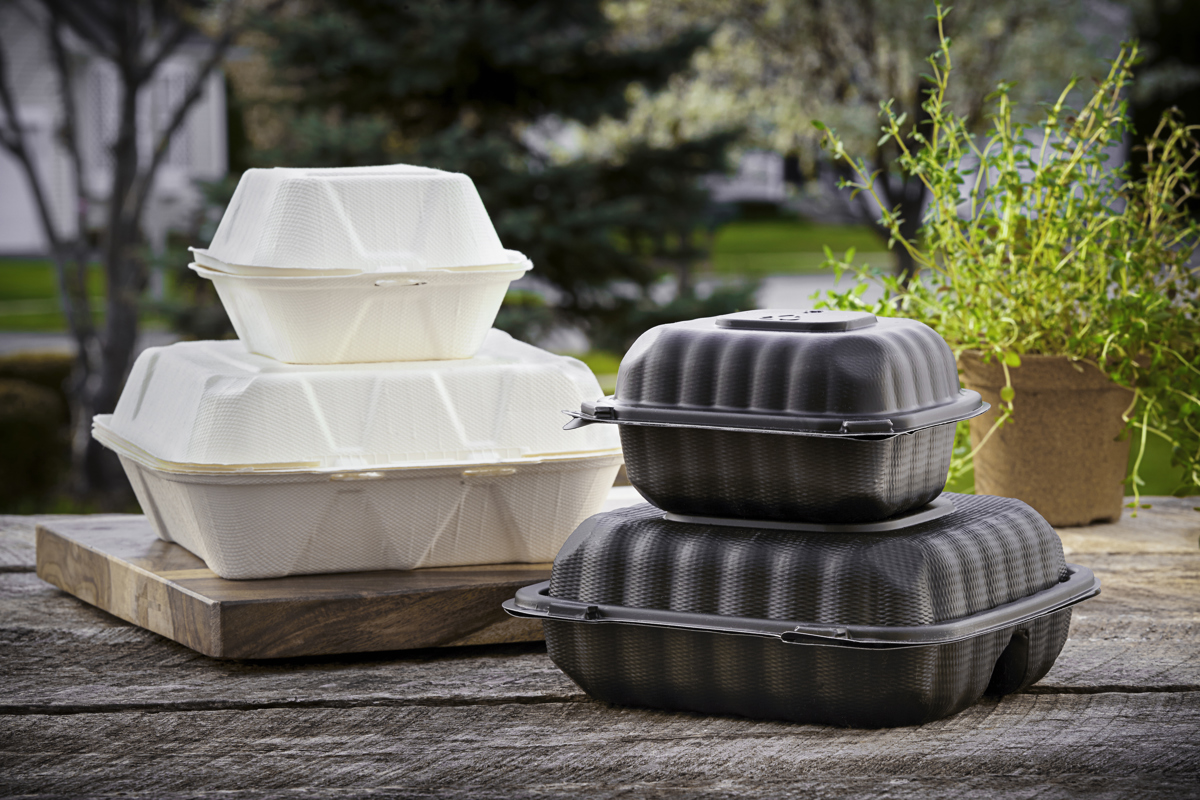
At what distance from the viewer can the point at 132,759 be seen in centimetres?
127

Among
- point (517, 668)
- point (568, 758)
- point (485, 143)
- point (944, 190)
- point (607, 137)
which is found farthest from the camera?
point (607, 137)

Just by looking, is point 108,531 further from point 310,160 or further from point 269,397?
point 310,160

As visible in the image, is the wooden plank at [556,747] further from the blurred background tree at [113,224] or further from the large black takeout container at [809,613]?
the blurred background tree at [113,224]

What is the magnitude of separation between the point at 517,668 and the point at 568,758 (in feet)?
1.16

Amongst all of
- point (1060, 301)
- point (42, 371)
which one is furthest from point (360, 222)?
point (42, 371)

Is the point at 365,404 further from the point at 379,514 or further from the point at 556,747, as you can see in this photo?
the point at 556,747

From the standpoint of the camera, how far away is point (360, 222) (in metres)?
1.74

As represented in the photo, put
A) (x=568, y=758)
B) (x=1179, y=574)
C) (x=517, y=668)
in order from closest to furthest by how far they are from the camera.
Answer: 1. (x=568, y=758)
2. (x=517, y=668)
3. (x=1179, y=574)

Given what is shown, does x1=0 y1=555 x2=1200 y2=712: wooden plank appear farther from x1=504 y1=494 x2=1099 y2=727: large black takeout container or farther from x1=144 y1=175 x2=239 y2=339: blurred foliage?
x1=144 y1=175 x2=239 y2=339: blurred foliage

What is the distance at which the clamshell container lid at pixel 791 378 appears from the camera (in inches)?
50.8

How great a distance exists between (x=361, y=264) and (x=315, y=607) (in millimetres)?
440

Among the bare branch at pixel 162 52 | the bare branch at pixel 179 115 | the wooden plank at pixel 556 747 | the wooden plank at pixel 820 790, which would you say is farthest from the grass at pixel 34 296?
the wooden plank at pixel 820 790

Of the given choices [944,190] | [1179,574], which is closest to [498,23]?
[944,190]

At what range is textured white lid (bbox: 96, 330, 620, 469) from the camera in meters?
1.64
